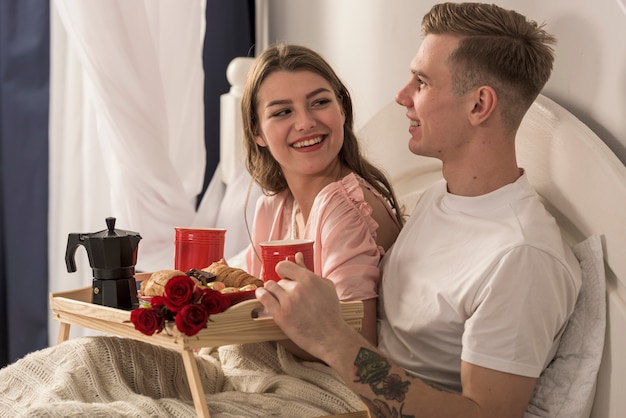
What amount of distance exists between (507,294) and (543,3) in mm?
695

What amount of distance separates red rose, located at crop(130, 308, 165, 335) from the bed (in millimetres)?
652

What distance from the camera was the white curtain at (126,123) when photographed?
107 inches

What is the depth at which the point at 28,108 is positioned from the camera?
2916 millimetres

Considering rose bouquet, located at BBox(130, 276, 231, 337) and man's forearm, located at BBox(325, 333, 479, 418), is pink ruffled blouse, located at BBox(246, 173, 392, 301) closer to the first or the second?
man's forearm, located at BBox(325, 333, 479, 418)

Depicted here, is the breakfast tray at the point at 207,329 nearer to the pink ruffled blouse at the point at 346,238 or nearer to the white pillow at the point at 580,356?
the pink ruffled blouse at the point at 346,238

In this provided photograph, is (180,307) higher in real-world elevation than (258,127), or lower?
lower

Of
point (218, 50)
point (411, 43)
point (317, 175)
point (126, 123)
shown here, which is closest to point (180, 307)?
point (317, 175)

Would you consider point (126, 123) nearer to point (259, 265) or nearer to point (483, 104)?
point (259, 265)

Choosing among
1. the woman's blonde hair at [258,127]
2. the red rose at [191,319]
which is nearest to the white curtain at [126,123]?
the woman's blonde hair at [258,127]

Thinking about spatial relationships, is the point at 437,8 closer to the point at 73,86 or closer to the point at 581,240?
the point at 581,240

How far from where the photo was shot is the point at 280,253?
52.4 inches

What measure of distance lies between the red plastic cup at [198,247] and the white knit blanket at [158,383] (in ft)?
0.62

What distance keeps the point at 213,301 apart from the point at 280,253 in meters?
0.16

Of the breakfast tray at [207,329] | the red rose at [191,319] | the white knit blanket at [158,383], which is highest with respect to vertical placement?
the red rose at [191,319]
